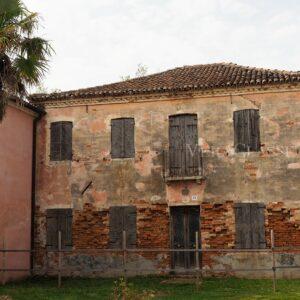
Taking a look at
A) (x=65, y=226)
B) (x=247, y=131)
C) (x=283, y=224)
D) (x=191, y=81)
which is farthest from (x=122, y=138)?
(x=283, y=224)

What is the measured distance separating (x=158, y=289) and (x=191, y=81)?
8460 mm

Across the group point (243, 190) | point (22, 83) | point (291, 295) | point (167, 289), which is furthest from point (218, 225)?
point (22, 83)

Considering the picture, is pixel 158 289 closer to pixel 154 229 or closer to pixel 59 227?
pixel 154 229

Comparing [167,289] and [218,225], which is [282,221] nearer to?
[218,225]

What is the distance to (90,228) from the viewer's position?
20.8m

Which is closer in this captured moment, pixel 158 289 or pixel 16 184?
pixel 158 289

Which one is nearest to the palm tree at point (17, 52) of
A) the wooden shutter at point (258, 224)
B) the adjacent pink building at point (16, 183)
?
the adjacent pink building at point (16, 183)

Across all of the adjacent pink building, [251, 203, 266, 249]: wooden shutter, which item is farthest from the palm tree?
[251, 203, 266, 249]: wooden shutter

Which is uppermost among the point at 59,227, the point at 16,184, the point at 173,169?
the point at 173,169

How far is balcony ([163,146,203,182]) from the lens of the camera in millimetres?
19969

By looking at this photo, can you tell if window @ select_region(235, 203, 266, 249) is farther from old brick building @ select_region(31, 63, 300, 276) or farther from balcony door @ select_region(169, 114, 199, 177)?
balcony door @ select_region(169, 114, 199, 177)

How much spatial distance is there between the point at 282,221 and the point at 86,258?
24.3ft

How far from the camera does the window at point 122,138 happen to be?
68.8 ft

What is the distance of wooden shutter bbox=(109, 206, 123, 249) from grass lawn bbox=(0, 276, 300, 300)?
1533mm
